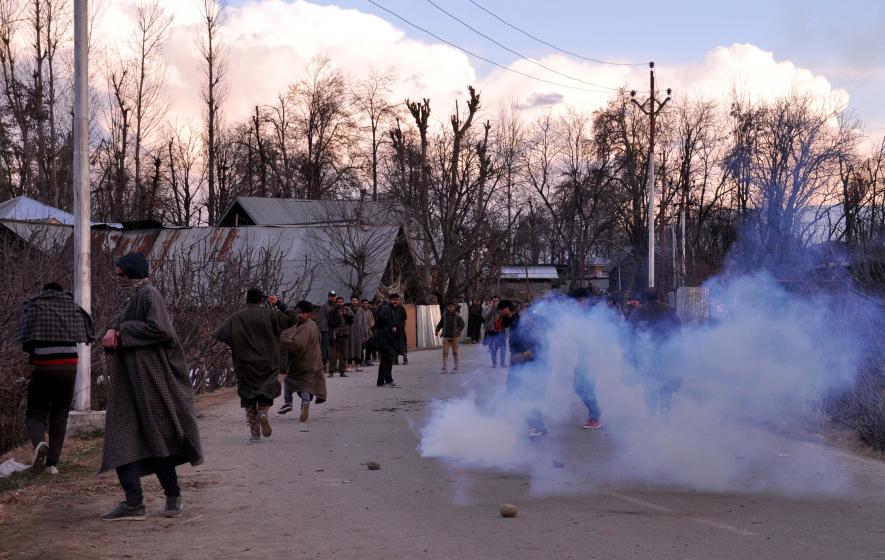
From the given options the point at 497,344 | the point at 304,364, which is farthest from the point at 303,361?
the point at 497,344

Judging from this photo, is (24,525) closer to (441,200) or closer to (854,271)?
(854,271)

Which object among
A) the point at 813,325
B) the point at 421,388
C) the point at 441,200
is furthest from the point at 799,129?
the point at 813,325

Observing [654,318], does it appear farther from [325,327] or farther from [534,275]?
[534,275]

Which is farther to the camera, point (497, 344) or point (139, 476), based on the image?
point (497, 344)

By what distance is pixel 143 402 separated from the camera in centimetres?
763

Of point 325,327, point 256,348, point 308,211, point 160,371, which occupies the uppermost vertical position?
point 308,211

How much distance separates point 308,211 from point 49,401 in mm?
43392

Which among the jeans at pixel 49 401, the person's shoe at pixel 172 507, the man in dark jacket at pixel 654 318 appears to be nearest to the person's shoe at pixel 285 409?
the man in dark jacket at pixel 654 318

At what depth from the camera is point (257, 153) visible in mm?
66688

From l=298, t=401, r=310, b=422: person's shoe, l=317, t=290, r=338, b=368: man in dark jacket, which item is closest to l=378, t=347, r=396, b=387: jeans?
l=317, t=290, r=338, b=368: man in dark jacket

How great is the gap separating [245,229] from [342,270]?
6.99 metres

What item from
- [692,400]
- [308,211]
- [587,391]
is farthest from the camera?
[308,211]

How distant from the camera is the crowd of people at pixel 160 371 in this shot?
7.66 m

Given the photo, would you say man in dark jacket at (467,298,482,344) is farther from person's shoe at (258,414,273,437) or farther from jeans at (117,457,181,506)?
jeans at (117,457,181,506)
